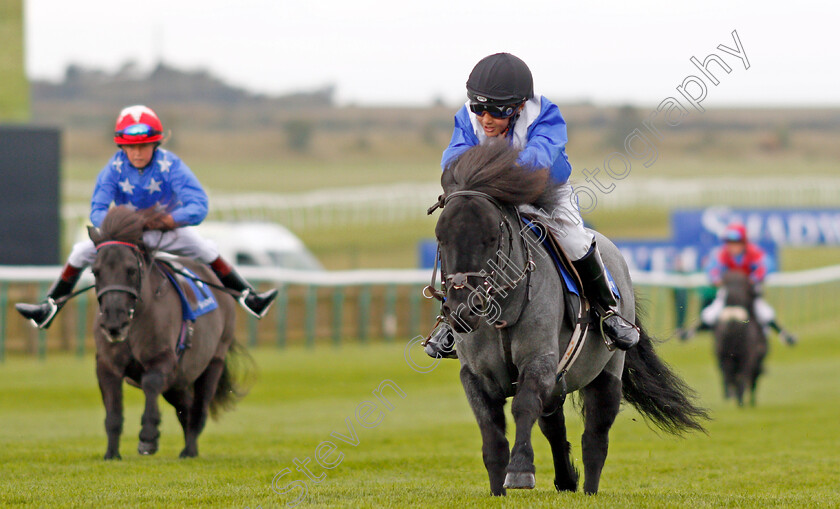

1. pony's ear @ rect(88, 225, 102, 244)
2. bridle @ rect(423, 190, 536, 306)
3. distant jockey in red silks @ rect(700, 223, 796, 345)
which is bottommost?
distant jockey in red silks @ rect(700, 223, 796, 345)

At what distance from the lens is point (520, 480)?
4992 millimetres

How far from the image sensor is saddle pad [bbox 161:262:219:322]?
7.84 m

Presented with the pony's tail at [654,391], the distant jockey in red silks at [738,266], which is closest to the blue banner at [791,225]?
the distant jockey in red silks at [738,266]

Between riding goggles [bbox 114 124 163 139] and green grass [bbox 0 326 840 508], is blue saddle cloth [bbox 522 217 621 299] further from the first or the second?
riding goggles [bbox 114 124 163 139]

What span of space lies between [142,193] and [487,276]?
3559mm

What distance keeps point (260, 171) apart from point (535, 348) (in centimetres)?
5671

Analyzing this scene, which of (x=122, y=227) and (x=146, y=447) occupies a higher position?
(x=122, y=227)

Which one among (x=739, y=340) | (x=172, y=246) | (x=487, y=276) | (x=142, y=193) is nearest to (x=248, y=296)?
(x=172, y=246)

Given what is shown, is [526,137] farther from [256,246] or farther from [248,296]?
[256,246]

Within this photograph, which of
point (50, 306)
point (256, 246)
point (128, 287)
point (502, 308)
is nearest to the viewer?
point (502, 308)

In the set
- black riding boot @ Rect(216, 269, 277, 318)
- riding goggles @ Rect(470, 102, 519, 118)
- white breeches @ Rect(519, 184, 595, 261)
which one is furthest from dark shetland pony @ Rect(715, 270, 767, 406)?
riding goggles @ Rect(470, 102, 519, 118)

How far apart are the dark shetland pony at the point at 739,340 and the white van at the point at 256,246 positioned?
38.1 ft

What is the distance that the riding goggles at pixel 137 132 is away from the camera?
7.58 metres

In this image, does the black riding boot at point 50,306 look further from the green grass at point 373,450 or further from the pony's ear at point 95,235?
the green grass at point 373,450
